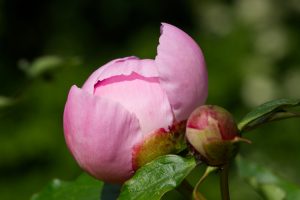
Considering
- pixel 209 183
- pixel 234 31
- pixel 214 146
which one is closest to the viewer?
pixel 214 146

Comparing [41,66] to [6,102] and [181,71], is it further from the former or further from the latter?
[181,71]

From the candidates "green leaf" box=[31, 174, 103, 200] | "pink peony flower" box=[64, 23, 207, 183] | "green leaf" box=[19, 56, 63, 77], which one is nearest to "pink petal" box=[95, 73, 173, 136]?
"pink peony flower" box=[64, 23, 207, 183]

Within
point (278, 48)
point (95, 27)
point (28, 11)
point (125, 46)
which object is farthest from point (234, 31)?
point (28, 11)

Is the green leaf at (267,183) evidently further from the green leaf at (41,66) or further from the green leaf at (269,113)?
the green leaf at (41,66)

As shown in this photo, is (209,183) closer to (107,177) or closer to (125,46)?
(125,46)

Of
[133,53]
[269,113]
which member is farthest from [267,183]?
[133,53]

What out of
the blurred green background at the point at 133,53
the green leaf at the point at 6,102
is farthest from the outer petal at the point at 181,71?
the blurred green background at the point at 133,53
